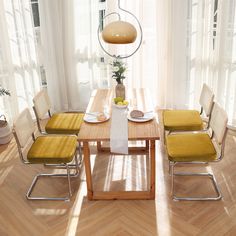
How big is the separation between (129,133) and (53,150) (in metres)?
0.77

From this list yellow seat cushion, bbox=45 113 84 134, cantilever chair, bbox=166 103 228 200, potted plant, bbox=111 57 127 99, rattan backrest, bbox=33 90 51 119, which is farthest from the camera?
yellow seat cushion, bbox=45 113 84 134

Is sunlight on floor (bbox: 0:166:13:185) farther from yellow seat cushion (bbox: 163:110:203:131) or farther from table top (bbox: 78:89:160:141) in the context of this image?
yellow seat cushion (bbox: 163:110:203:131)

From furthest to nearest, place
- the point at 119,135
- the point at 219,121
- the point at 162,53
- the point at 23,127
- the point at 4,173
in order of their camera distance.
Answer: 1. the point at 162,53
2. the point at 4,173
3. the point at 23,127
4. the point at 219,121
5. the point at 119,135

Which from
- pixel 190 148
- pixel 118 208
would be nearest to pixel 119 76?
pixel 190 148

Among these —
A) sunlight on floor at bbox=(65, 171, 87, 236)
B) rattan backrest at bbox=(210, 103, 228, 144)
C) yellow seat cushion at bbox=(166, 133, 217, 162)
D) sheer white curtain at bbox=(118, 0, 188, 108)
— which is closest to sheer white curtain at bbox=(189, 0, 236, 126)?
sheer white curtain at bbox=(118, 0, 188, 108)

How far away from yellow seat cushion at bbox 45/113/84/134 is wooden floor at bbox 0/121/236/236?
1.54ft

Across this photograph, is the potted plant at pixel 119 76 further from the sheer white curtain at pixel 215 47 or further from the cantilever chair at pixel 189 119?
the sheer white curtain at pixel 215 47

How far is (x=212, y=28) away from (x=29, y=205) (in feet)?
9.64

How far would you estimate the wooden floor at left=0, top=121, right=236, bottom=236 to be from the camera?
3.11m

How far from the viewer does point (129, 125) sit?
334 cm

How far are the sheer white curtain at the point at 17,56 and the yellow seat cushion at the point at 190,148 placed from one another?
90.8 inches

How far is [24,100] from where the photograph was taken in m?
5.05

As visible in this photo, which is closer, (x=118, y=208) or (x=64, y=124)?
(x=118, y=208)

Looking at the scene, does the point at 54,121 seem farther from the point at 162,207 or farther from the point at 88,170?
the point at 162,207
